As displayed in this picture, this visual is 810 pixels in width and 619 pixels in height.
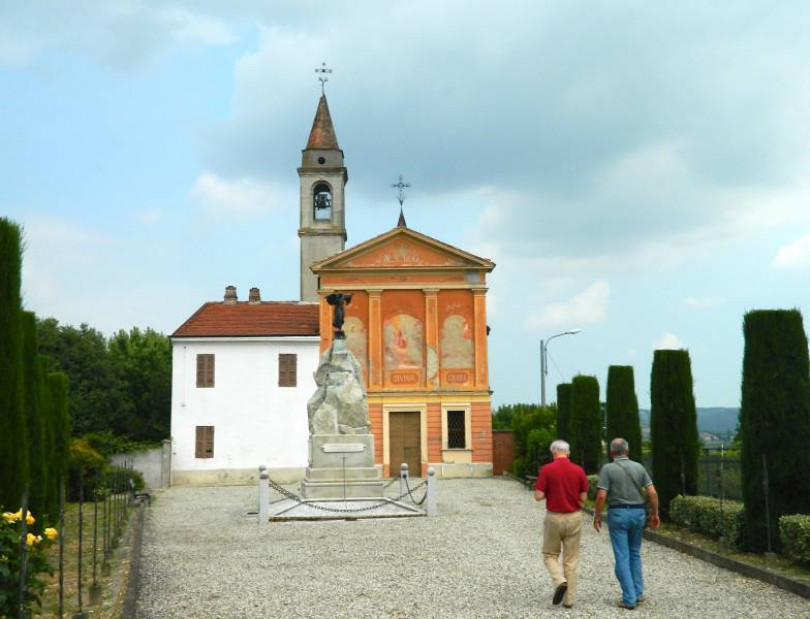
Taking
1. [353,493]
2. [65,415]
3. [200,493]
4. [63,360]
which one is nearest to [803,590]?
[353,493]

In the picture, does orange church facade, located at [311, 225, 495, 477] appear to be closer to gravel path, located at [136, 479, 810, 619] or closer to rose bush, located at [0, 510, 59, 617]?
gravel path, located at [136, 479, 810, 619]

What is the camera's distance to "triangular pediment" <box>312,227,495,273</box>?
117ft

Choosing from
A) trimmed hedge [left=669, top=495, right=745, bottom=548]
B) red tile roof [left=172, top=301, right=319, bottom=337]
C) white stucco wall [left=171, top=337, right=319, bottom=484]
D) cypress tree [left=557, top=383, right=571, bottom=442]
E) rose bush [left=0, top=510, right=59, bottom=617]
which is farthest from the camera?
red tile roof [left=172, top=301, right=319, bottom=337]

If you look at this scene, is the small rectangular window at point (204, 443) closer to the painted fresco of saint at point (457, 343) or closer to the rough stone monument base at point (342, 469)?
the painted fresco of saint at point (457, 343)

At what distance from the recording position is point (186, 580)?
11211 millimetres

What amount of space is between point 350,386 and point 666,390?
7.86 m

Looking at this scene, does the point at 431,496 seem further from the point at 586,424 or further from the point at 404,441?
the point at 404,441

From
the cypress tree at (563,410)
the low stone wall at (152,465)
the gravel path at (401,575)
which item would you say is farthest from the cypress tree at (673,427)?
the low stone wall at (152,465)

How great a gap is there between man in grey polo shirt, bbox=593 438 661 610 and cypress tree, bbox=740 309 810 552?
3.86 metres

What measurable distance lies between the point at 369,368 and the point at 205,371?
266 inches

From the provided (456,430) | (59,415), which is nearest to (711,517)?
(59,415)

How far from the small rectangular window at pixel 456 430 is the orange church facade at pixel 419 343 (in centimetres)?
4

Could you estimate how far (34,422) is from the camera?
47.0 feet

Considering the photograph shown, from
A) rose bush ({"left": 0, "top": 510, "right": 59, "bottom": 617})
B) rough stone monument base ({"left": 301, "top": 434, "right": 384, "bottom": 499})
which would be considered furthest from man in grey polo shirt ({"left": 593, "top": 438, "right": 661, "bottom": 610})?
rough stone monument base ({"left": 301, "top": 434, "right": 384, "bottom": 499})
